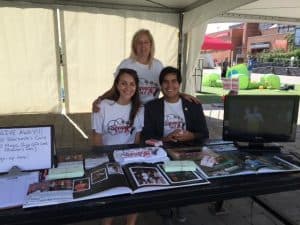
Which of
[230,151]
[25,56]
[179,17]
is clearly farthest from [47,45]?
[230,151]

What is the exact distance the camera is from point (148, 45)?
274 centimetres

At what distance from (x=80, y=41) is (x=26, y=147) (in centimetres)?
457

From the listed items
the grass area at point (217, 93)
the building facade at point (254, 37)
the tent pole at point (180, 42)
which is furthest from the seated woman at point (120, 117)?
the building facade at point (254, 37)

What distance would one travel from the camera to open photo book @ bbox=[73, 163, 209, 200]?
1294mm

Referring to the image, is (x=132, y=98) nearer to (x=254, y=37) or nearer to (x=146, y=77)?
(x=146, y=77)

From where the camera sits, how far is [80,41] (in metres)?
5.77

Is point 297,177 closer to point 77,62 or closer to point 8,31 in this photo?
point 77,62

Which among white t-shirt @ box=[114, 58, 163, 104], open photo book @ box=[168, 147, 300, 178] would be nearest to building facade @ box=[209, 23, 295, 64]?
white t-shirt @ box=[114, 58, 163, 104]

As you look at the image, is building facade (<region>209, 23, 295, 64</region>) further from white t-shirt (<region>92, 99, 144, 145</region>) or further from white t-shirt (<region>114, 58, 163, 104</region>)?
white t-shirt (<region>92, 99, 144, 145</region>)

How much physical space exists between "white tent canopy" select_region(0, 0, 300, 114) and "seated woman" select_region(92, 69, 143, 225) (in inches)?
130

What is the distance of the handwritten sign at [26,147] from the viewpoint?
151 cm

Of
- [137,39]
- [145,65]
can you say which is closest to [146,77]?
[145,65]

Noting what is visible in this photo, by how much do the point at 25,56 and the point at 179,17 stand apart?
9.72 feet

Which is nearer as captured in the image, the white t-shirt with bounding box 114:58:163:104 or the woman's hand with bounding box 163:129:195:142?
the woman's hand with bounding box 163:129:195:142
